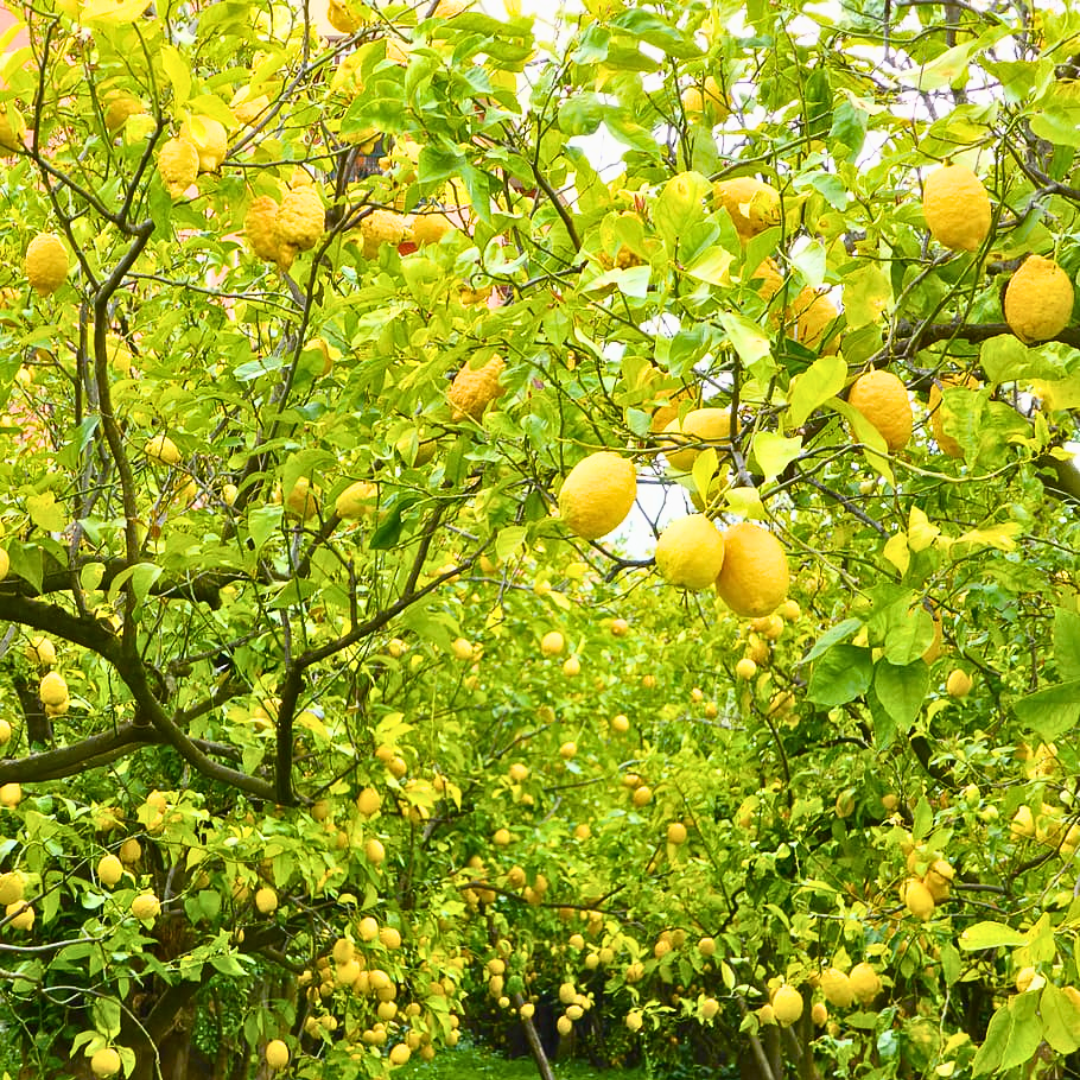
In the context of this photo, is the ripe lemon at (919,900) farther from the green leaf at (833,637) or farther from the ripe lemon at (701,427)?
the green leaf at (833,637)

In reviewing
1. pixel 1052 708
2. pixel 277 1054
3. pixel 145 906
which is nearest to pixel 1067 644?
pixel 1052 708

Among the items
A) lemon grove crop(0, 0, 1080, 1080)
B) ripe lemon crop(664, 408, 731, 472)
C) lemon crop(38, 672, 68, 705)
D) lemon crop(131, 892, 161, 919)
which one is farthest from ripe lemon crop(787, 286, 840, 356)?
lemon crop(131, 892, 161, 919)

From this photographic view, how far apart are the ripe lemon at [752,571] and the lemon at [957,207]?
0.38 metres

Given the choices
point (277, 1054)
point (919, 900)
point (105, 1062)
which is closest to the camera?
point (919, 900)

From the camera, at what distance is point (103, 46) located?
1711mm

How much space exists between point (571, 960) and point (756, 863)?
5.02 meters

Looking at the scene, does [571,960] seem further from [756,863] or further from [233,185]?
[233,185]

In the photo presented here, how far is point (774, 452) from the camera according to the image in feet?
3.42

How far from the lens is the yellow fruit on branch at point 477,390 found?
1741 mm

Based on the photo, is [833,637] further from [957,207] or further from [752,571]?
[957,207]

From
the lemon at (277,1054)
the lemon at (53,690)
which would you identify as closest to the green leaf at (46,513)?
the lemon at (53,690)

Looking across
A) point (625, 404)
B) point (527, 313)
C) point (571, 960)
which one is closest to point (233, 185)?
point (527, 313)

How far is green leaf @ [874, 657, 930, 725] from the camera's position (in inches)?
43.8

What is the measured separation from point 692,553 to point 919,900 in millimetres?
2001
